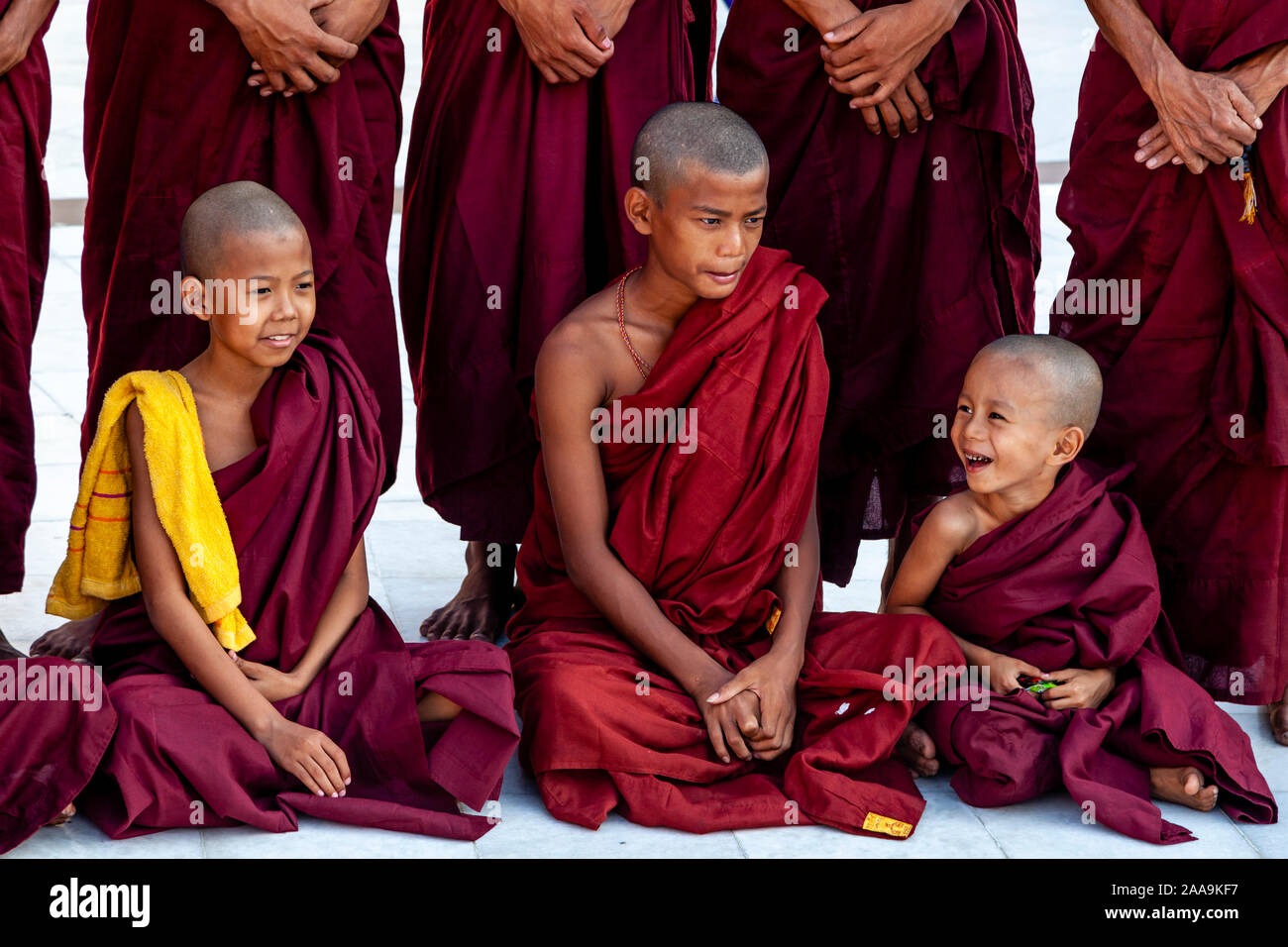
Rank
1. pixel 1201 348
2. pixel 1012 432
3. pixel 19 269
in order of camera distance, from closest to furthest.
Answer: pixel 1012 432
pixel 19 269
pixel 1201 348

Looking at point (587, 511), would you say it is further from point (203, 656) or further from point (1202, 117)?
point (1202, 117)

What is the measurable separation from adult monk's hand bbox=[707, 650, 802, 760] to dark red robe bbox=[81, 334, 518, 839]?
44cm

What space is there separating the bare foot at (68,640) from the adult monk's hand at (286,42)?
122 centimetres

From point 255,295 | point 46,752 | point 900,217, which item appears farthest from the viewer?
point 900,217

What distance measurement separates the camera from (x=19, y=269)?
12.2 ft

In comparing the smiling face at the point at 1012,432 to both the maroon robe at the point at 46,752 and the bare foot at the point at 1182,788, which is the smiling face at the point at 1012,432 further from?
the maroon robe at the point at 46,752

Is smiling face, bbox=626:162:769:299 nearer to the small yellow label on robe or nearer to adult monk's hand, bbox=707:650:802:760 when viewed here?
adult monk's hand, bbox=707:650:802:760

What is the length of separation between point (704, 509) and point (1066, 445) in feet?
2.55

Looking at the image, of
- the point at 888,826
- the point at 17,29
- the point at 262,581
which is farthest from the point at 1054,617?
the point at 17,29

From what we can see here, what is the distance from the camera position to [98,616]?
3818mm

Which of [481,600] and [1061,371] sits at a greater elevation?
[1061,371]

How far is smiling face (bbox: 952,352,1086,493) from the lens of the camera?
3602 mm

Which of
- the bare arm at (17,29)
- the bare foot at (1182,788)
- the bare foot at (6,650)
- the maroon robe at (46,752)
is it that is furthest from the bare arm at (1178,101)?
the bare foot at (6,650)

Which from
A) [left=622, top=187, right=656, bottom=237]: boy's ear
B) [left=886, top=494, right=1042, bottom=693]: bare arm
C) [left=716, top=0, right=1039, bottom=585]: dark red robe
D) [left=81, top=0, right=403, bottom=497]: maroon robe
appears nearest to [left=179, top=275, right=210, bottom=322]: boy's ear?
[left=81, top=0, right=403, bottom=497]: maroon robe
